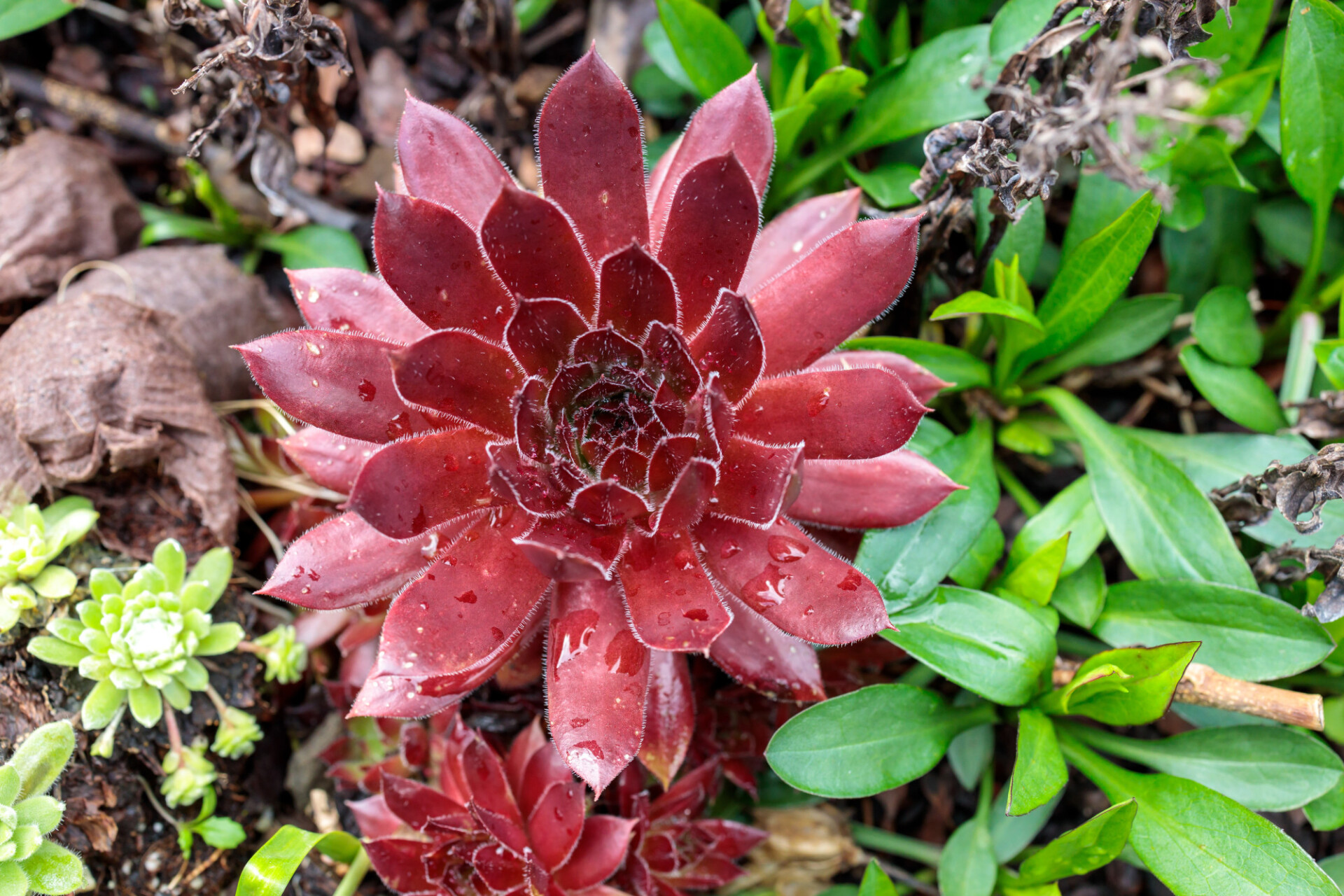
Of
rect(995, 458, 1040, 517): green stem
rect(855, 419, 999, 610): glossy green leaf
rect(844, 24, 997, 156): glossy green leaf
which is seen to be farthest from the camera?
Result: rect(995, 458, 1040, 517): green stem

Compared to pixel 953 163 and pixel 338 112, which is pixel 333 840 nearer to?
pixel 953 163

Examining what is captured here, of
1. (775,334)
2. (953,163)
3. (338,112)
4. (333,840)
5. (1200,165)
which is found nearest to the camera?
(775,334)

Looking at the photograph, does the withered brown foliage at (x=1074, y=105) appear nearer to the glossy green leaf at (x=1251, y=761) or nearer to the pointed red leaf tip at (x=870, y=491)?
the pointed red leaf tip at (x=870, y=491)

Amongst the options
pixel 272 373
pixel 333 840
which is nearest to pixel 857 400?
pixel 272 373

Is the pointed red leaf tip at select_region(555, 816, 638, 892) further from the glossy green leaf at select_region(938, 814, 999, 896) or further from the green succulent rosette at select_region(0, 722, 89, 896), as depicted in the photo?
the green succulent rosette at select_region(0, 722, 89, 896)

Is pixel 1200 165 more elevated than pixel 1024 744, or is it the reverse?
pixel 1200 165

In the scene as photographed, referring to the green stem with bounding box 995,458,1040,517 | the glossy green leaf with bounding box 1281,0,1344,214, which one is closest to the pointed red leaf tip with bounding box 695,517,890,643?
the green stem with bounding box 995,458,1040,517
